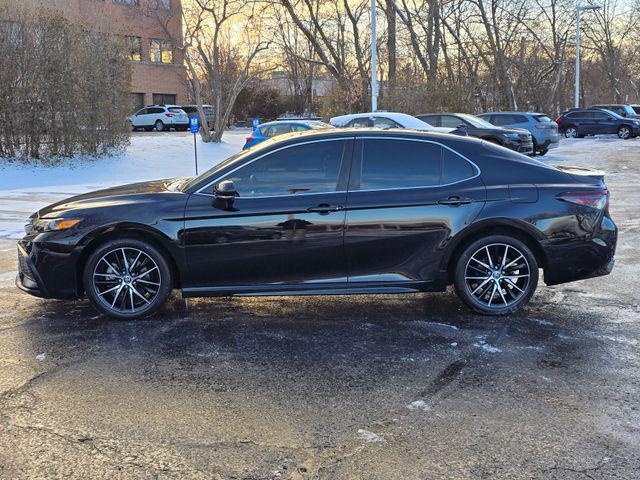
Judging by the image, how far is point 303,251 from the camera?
5223mm

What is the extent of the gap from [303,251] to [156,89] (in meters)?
47.5

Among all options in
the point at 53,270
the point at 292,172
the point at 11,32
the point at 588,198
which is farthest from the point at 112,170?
the point at 588,198

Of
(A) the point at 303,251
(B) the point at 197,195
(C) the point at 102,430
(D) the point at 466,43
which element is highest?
(D) the point at 466,43

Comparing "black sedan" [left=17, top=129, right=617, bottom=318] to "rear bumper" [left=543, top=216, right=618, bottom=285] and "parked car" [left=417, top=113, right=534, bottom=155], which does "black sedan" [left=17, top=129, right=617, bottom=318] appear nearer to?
"rear bumper" [left=543, top=216, right=618, bottom=285]

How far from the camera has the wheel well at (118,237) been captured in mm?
5285

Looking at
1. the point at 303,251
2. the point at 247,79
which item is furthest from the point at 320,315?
the point at 247,79

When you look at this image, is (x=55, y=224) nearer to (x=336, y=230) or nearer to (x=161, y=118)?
(x=336, y=230)

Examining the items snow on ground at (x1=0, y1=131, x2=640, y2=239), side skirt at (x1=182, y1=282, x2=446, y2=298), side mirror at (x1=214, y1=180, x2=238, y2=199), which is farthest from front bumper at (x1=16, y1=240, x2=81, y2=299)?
snow on ground at (x1=0, y1=131, x2=640, y2=239)

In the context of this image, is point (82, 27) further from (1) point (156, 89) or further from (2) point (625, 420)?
(1) point (156, 89)

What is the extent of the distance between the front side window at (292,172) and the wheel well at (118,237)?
2.60 ft

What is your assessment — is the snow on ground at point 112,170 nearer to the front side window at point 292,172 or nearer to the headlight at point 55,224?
the headlight at point 55,224

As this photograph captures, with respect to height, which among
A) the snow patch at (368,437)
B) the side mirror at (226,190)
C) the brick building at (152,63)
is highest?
the brick building at (152,63)

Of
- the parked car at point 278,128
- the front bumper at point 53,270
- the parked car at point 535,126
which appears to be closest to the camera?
the front bumper at point 53,270

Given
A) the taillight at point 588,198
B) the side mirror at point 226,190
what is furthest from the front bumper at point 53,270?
the taillight at point 588,198
